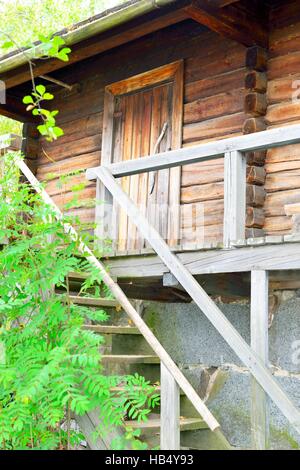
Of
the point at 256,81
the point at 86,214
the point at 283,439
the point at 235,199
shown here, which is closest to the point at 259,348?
the point at 235,199

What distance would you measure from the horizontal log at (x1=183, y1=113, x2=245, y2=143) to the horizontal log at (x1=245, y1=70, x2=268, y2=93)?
29cm

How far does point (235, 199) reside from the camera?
511 cm

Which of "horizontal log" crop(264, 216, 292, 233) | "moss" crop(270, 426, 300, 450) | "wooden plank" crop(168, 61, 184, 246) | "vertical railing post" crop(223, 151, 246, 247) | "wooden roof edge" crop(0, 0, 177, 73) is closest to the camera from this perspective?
"vertical railing post" crop(223, 151, 246, 247)

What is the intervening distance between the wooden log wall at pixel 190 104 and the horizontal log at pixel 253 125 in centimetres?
22

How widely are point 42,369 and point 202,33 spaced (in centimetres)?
448

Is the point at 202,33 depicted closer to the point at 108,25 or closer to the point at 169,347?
the point at 108,25

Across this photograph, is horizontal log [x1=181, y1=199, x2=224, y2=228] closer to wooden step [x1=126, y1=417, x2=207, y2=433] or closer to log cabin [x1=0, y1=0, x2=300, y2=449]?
log cabin [x1=0, y1=0, x2=300, y2=449]

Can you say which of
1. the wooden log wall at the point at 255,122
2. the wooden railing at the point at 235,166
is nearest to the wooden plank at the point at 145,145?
the wooden log wall at the point at 255,122

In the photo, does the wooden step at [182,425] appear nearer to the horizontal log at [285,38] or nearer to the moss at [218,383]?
the moss at [218,383]

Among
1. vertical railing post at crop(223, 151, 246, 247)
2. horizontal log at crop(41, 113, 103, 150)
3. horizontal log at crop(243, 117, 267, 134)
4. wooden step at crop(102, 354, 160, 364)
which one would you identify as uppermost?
horizontal log at crop(41, 113, 103, 150)

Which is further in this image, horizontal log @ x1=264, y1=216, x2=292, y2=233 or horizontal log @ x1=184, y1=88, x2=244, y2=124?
horizontal log @ x1=184, y1=88, x2=244, y2=124

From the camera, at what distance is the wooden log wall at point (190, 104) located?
6.84 meters

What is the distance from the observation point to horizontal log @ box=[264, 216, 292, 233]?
20.4 ft

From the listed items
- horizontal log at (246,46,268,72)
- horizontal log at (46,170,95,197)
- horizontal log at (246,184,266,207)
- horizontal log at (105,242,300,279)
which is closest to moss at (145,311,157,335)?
horizontal log at (105,242,300,279)
